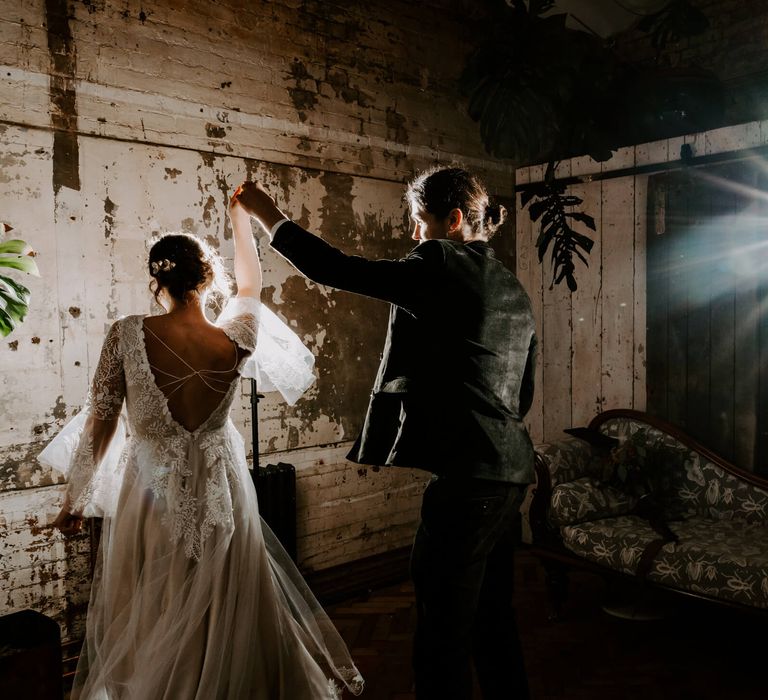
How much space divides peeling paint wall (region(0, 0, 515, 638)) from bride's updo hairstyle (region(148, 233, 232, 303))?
108 centimetres

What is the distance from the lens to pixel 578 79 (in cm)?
412

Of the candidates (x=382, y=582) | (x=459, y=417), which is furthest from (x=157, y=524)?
(x=382, y=582)

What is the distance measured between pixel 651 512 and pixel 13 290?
9.79 feet

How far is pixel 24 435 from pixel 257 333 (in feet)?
4.30

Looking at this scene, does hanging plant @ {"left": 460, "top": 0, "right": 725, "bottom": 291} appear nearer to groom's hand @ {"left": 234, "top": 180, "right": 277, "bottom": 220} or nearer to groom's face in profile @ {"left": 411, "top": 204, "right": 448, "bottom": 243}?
groom's face in profile @ {"left": 411, "top": 204, "right": 448, "bottom": 243}

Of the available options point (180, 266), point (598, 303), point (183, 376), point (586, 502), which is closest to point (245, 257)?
point (180, 266)

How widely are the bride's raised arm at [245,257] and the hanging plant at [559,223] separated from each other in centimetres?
220

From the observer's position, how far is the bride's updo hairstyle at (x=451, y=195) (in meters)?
1.92

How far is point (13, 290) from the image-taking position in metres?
2.38

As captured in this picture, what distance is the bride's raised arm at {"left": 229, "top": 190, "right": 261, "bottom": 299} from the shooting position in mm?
2277

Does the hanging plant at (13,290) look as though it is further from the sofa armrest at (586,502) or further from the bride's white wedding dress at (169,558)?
the sofa armrest at (586,502)

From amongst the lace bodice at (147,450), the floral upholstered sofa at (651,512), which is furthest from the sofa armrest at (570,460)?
the lace bodice at (147,450)

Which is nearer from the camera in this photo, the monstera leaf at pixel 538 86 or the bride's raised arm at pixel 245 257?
the bride's raised arm at pixel 245 257

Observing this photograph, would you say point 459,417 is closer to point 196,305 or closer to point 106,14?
point 196,305
